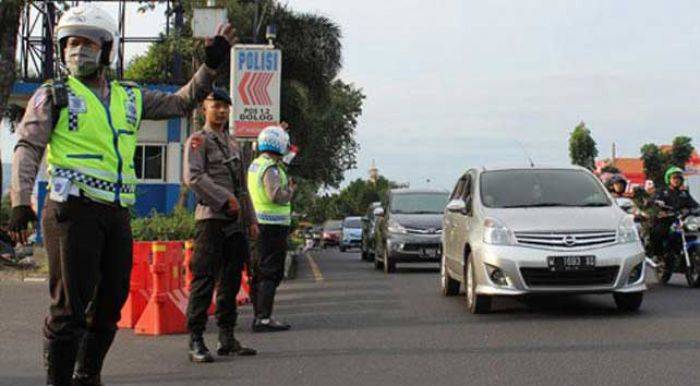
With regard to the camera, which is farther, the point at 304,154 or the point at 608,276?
the point at 304,154

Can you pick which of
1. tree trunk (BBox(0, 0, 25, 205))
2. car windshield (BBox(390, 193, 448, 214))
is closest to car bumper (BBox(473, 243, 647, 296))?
car windshield (BBox(390, 193, 448, 214))

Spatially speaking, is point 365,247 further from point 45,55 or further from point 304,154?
point 304,154

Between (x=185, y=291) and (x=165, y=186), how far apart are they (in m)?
20.9

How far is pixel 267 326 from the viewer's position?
30.1 feet

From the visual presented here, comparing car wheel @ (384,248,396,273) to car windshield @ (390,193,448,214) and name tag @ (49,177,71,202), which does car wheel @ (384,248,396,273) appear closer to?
car windshield @ (390,193,448,214)

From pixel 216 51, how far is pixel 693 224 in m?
9.54

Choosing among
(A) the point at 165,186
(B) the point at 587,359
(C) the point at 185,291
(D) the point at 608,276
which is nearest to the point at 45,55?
(A) the point at 165,186

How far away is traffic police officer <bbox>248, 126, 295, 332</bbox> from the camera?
895cm

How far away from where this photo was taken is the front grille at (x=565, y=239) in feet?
31.9

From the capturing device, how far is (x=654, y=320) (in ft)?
31.4

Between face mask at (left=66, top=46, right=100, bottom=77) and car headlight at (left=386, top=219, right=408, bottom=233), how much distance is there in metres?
13.7

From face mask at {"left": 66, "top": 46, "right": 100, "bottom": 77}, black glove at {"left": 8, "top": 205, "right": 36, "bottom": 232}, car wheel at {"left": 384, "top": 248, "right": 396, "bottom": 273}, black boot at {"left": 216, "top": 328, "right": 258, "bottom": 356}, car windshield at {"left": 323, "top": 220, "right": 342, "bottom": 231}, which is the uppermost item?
face mask at {"left": 66, "top": 46, "right": 100, "bottom": 77}

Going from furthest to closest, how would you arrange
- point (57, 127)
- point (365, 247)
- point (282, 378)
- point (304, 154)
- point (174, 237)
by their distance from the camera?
1. point (304, 154)
2. point (365, 247)
3. point (174, 237)
4. point (282, 378)
5. point (57, 127)

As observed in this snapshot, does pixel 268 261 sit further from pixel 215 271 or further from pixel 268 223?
pixel 215 271
